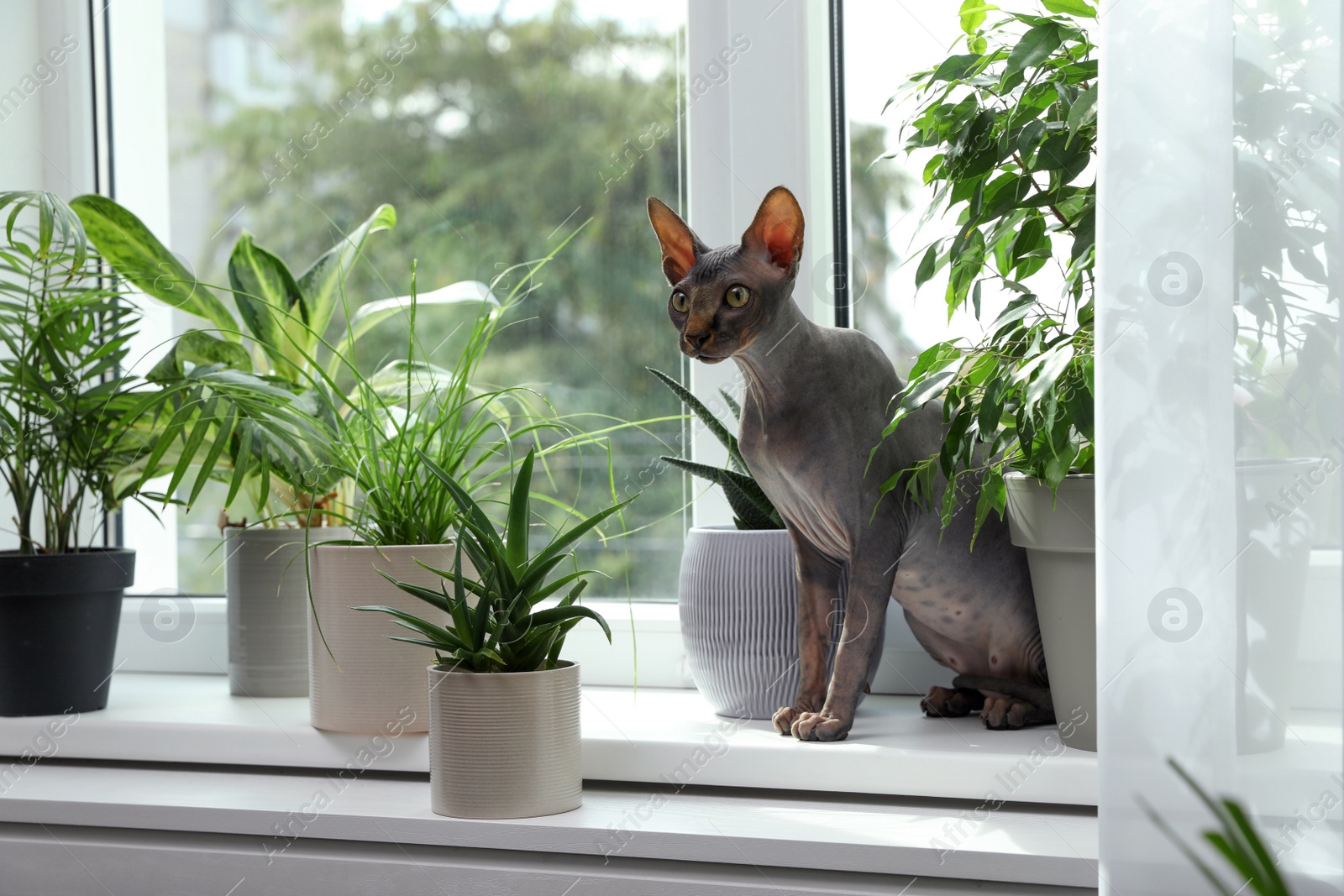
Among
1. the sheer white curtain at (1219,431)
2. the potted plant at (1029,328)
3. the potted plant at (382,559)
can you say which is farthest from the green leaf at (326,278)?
the sheer white curtain at (1219,431)

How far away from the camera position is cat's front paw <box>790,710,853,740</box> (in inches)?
35.9

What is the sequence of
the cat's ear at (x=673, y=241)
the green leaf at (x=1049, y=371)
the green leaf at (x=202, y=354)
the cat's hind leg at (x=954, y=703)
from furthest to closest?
the green leaf at (x=202, y=354), the cat's hind leg at (x=954, y=703), the cat's ear at (x=673, y=241), the green leaf at (x=1049, y=371)

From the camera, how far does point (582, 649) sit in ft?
4.22

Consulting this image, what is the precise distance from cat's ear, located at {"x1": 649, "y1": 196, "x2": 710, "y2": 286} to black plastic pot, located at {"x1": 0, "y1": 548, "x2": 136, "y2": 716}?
0.69 m

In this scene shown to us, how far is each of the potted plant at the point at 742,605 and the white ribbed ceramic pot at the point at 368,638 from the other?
0.77 feet

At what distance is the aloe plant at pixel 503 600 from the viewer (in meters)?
0.84

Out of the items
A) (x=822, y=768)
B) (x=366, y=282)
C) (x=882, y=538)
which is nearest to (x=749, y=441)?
(x=882, y=538)

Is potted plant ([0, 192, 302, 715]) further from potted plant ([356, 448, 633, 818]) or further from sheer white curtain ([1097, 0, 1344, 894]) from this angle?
sheer white curtain ([1097, 0, 1344, 894])

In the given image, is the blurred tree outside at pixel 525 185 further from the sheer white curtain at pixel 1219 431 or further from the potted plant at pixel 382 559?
the sheer white curtain at pixel 1219 431

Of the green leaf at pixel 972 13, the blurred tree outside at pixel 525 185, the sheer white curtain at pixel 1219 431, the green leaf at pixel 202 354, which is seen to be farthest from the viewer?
the blurred tree outside at pixel 525 185

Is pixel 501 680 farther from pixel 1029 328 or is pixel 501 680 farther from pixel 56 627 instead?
pixel 56 627

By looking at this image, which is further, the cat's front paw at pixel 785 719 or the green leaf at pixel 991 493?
the cat's front paw at pixel 785 719

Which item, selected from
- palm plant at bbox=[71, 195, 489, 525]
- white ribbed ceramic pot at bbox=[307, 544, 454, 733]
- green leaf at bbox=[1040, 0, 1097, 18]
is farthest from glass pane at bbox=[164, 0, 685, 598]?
green leaf at bbox=[1040, 0, 1097, 18]

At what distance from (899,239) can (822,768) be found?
23.4 inches
